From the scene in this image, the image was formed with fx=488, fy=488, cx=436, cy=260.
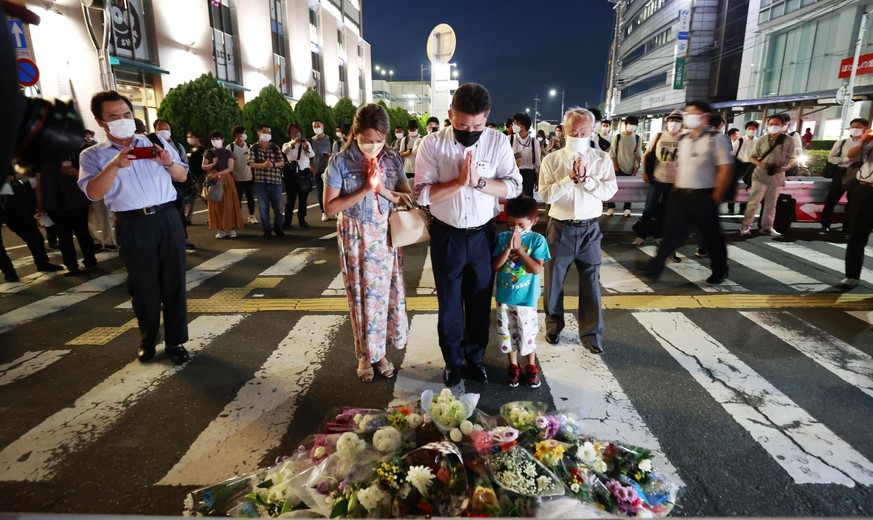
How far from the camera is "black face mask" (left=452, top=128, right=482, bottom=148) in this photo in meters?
3.40

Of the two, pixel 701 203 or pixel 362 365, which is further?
pixel 701 203

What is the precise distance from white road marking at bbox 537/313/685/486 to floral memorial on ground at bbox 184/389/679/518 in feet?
1.99

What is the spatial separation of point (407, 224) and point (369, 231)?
29cm

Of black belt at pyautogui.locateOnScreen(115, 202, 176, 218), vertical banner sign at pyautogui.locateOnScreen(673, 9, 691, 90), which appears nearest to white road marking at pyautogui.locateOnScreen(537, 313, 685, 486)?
black belt at pyautogui.locateOnScreen(115, 202, 176, 218)

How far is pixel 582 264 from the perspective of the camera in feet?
14.3

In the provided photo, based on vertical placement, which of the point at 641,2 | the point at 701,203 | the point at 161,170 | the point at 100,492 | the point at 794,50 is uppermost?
the point at 641,2

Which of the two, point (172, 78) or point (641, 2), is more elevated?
point (641, 2)

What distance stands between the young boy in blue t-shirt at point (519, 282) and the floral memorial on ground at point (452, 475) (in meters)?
1.12

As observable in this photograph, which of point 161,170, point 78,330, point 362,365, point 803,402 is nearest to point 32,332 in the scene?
point 78,330

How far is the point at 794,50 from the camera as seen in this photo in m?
32.3

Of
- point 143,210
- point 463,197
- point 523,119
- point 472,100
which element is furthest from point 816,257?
point 143,210

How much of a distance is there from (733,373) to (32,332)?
→ 6718mm

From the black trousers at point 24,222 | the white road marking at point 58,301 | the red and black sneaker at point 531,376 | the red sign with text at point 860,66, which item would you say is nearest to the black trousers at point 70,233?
the black trousers at point 24,222

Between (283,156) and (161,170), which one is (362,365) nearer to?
(161,170)
